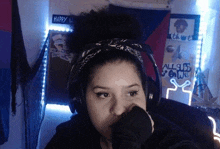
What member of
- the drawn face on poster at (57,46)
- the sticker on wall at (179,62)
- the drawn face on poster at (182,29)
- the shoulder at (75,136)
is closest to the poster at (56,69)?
the drawn face on poster at (57,46)

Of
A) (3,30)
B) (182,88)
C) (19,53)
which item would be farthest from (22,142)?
(182,88)

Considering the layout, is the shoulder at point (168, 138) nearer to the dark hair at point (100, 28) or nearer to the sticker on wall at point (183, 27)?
the dark hair at point (100, 28)

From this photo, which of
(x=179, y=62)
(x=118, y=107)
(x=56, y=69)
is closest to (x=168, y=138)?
(x=118, y=107)

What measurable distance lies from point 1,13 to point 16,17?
19 cm

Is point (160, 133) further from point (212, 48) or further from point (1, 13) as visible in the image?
point (212, 48)

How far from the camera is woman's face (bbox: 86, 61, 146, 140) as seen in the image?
2.01 feet

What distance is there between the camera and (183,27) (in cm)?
231

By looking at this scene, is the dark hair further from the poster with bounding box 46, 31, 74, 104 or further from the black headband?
the poster with bounding box 46, 31, 74, 104

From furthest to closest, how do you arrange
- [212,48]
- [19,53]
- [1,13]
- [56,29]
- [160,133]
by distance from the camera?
[56,29] → [212,48] → [19,53] → [1,13] → [160,133]

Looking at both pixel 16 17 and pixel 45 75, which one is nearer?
pixel 16 17

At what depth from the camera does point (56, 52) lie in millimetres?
2549

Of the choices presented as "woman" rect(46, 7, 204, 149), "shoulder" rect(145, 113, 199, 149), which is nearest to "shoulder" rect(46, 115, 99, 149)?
"woman" rect(46, 7, 204, 149)

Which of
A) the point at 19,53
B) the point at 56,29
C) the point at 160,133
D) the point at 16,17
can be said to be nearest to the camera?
the point at 160,133

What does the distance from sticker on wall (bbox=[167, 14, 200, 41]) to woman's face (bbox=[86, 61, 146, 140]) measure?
6.31 ft
